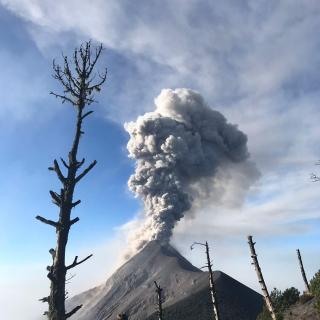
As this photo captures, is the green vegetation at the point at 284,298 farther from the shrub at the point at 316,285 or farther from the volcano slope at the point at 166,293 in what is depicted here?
the volcano slope at the point at 166,293

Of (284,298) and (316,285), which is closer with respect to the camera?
(316,285)

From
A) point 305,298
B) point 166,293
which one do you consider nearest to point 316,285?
point 305,298

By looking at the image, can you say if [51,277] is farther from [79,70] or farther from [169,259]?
[169,259]

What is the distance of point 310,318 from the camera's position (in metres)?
34.3

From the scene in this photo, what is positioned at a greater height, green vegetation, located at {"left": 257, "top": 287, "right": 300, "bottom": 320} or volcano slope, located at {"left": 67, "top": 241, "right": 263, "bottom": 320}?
volcano slope, located at {"left": 67, "top": 241, "right": 263, "bottom": 320}

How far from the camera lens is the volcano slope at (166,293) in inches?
3752

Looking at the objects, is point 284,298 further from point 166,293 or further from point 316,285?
point 166,293

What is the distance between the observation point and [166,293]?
4584 inches

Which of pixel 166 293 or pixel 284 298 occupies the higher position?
pixel 166 293

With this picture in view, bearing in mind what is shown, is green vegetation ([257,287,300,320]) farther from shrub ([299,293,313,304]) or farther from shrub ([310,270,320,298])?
shrub ([310,270,320,298])

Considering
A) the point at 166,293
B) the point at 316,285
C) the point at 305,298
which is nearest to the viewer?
the point at 316,285

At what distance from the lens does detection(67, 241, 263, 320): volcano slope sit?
313 feet

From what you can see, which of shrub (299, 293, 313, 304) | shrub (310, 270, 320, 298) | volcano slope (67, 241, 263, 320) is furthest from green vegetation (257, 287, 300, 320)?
volcano slope (67, 241, 263, 320)

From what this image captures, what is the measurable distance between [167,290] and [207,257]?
3883 inches
